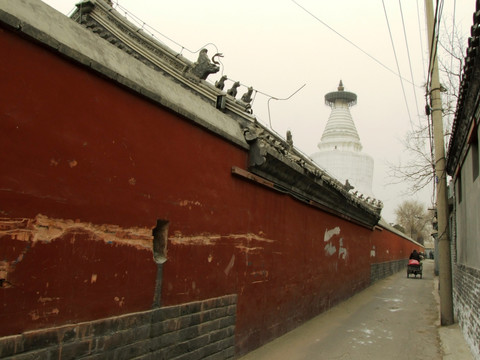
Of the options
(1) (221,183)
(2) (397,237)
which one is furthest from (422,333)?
(2) (397,237)

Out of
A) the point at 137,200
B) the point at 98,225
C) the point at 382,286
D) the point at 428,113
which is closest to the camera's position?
the point at 98,225

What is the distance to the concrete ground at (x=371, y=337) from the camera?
5.94 m

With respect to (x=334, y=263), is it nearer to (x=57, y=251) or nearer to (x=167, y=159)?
(x=167, y=159)

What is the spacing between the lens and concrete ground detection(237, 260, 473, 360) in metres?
5.94

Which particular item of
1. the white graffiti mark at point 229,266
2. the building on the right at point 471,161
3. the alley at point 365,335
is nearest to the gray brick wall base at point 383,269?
the alley at point 365,335

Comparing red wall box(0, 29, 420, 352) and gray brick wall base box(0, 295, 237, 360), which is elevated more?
red wall box(0, 29, 420, 352)

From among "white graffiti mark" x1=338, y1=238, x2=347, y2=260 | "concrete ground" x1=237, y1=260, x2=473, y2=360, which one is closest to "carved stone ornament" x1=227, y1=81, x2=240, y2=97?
"concrete ground" x1=237, y1=260, x2=473, y2=360

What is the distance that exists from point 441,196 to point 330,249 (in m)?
2.80

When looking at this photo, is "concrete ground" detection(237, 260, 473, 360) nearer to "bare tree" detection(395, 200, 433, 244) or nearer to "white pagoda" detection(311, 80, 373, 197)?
"white pagoda" detection(311, 80, 373, 197)

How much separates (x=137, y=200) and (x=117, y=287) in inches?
30.9

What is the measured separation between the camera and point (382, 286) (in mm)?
15781

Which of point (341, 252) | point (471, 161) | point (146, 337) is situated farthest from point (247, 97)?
point (341, 252)

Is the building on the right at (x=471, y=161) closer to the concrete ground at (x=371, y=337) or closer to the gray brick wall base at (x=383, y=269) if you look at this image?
the concrete ground at (x=371, y=337)

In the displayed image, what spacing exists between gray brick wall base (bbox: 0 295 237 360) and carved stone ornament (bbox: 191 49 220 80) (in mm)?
3507
